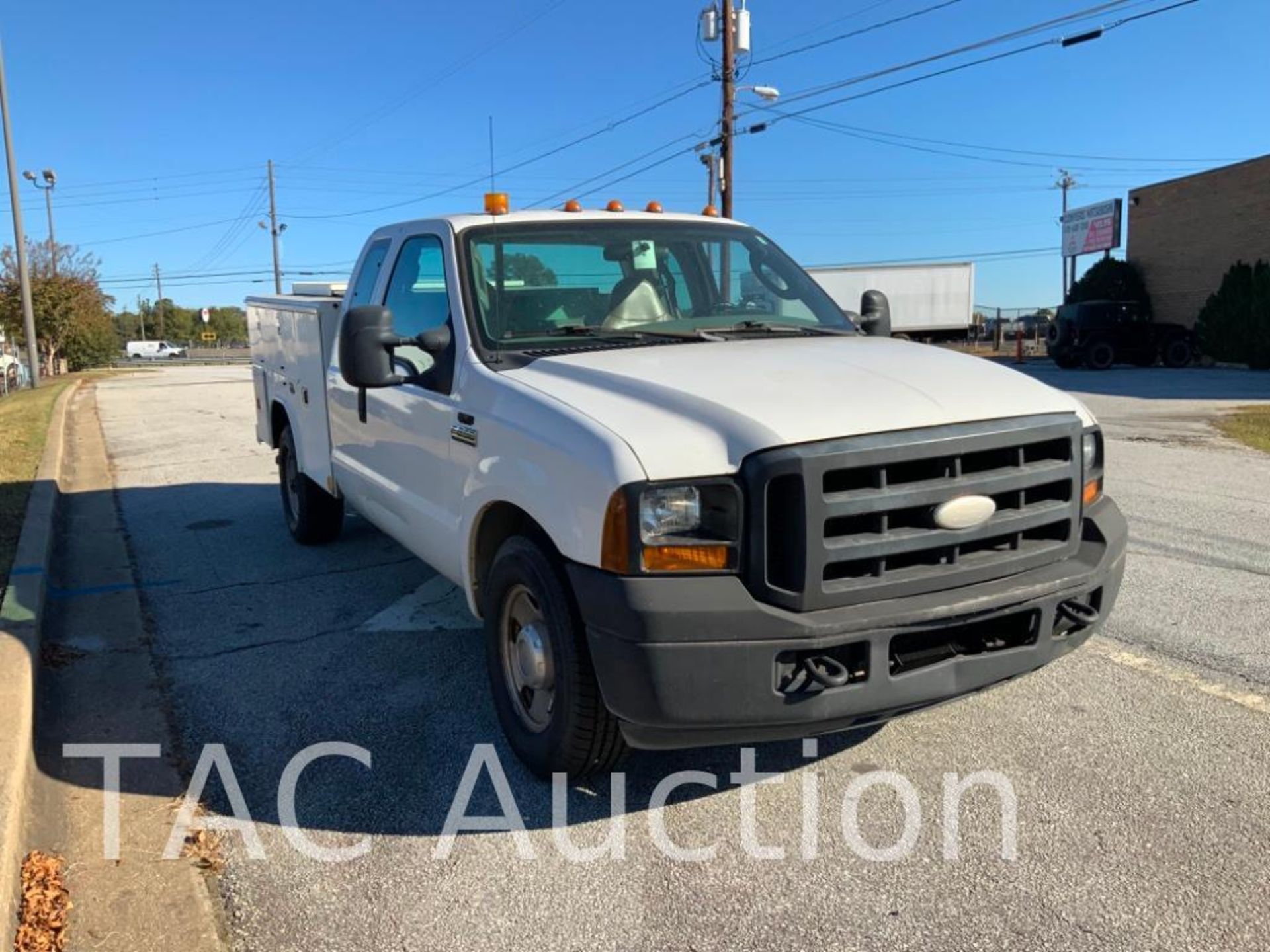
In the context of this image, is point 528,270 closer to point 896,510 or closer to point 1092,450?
point 896,510

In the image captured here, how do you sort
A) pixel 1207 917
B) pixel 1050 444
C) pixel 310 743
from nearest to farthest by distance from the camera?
pixel 1207 917
pixel 1050 444
pixel 310 743

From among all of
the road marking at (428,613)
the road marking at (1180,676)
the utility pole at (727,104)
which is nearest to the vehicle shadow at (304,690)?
the road marking at (428,613)

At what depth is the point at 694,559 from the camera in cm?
284

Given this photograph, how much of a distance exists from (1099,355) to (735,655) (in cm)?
2779

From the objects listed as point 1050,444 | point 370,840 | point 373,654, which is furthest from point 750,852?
point 373,654

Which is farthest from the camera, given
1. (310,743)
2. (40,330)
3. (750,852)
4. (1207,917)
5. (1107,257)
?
(40,330)

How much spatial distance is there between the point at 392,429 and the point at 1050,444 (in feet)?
9.43

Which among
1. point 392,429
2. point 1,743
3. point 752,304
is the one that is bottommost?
point 1,743

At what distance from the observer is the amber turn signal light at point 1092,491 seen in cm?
354

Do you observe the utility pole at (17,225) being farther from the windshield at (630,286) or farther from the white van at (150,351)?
the white van at (150,351)

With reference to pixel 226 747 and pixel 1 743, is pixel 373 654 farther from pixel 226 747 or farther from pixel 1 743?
pixel 1 743

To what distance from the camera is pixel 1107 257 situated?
1345 inches

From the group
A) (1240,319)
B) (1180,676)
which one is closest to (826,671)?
(1180,676)

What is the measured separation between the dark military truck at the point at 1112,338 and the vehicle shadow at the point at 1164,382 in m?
0.36
